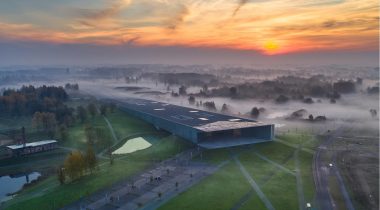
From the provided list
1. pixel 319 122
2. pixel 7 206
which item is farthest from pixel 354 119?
pixel 7 206

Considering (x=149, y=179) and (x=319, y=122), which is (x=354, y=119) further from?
(x=149, y=179)

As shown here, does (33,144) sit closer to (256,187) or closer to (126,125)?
(126,125)

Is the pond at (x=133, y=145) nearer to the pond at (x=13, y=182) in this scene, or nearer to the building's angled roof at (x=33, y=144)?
the pond at (x=13, y=182)

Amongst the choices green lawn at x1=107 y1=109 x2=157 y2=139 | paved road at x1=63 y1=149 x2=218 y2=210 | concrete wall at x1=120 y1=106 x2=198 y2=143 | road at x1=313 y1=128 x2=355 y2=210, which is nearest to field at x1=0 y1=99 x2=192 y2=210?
green lawn at x1=107 y1=109 x2=157 y2=139

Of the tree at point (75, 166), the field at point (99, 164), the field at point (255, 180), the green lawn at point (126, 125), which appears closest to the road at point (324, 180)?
the field at point (255, 180)

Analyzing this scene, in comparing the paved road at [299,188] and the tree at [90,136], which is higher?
the tree at [90,136]

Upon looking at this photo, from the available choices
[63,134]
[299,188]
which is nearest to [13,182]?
[63,134]
